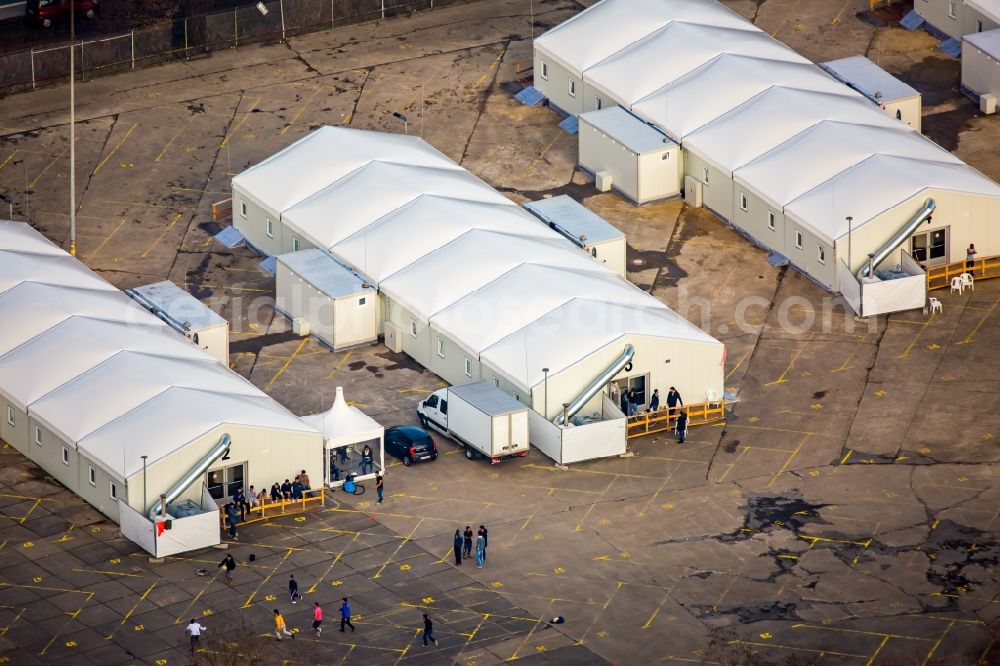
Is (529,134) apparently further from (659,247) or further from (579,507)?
(579,507)

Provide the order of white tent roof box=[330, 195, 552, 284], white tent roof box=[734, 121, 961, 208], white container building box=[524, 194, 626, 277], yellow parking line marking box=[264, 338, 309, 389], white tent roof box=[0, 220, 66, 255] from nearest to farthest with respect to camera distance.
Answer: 1. yellow parking line marking box=[264, 338, 309, 389]
2. white tent roof box=[330, 195, 552, 284]
3. white tent roof box=[0, 220, 66, 255]
4. white container building box=[524, 194, 626, 277]
5. white tent roof box=[734, 121, 961, 208]

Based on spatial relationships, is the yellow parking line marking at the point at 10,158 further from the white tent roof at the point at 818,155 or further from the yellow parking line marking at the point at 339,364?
the white tent roof at the point at 818,155

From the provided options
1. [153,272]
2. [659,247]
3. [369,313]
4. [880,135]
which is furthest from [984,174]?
[153,272]

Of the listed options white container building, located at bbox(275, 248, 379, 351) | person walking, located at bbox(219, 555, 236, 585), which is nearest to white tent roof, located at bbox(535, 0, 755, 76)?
white container building, located at bbox(275, 248, 379, 351)

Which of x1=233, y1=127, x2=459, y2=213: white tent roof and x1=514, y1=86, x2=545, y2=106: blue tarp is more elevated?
x1=233, y1=127, x2=459, y2=213: white tent roof

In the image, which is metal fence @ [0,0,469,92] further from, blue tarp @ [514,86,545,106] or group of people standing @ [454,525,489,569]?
group of people standing @ [454,525,489,569]

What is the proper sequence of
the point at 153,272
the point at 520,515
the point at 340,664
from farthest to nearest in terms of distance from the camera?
the point at 153,272 < the point at 520,515 < the point at 340,664
